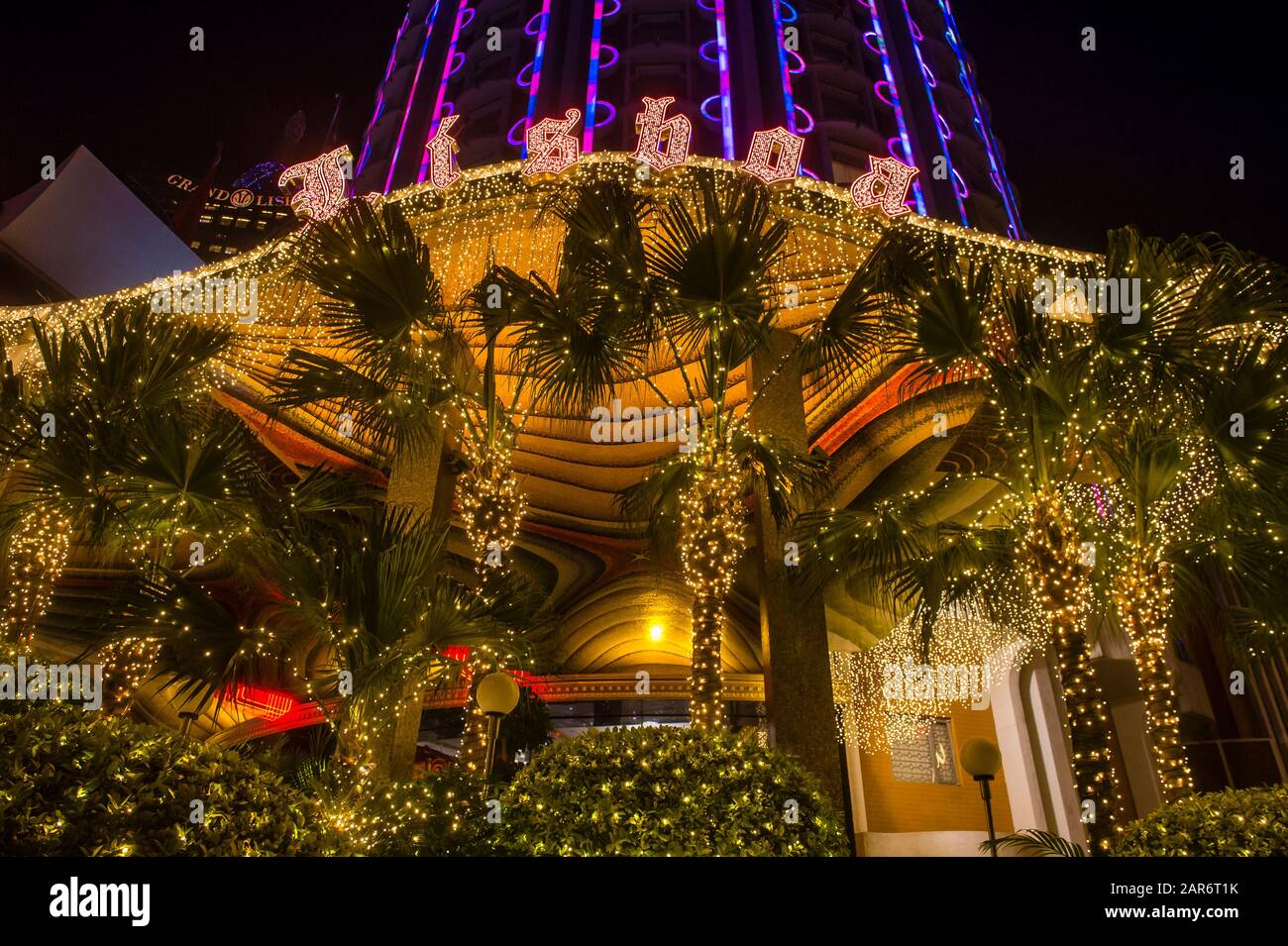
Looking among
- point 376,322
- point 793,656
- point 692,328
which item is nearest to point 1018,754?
point 793,656

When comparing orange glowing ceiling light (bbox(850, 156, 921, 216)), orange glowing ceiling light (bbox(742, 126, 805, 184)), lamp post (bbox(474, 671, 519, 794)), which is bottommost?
lamp post (bbox(474, 671, 519, 794))

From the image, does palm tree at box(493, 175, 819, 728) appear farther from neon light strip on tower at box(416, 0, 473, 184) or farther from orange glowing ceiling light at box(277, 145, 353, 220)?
neon light strip on tower at box(416, 0, 473, 184)

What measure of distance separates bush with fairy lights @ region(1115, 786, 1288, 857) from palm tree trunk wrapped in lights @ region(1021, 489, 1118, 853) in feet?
3.53

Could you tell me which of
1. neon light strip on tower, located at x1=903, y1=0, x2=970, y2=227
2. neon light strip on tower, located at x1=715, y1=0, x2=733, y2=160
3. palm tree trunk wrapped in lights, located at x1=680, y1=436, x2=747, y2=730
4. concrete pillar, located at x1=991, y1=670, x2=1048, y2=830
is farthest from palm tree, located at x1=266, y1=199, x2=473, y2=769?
neon light strip on tower, located at x1=903, y1=0, x2=970, y2=227

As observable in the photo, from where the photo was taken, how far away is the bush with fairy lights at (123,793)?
319 cm

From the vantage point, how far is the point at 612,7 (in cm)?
2377

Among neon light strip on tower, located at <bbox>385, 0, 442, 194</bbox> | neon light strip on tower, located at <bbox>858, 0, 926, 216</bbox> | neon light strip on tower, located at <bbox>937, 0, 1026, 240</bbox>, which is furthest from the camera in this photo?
neon light strip on tower, located at <bbox>937, 0, 1026, 240</bbox>

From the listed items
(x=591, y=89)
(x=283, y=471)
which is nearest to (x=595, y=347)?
(x=283, y=471)

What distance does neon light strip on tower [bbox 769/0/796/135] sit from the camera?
68.4 feet

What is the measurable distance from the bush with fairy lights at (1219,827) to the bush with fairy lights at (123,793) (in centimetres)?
480

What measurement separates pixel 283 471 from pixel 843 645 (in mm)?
11902

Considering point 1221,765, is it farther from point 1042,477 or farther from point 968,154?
point 968,154

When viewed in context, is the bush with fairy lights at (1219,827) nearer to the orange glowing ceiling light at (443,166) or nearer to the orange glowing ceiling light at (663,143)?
the orange glowing ceiling light at (663,143)

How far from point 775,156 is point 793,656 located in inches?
222
